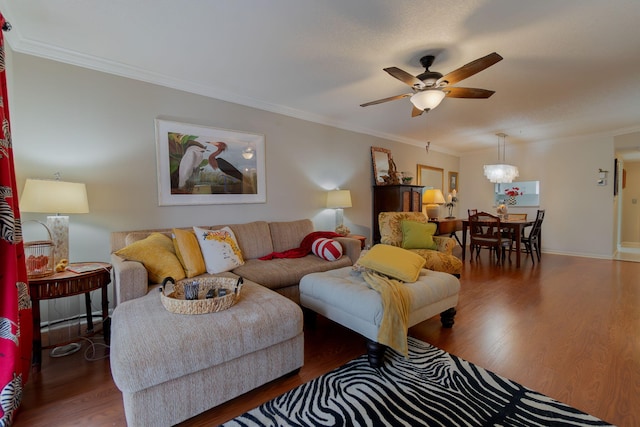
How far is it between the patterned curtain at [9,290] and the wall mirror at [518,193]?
24.7ft

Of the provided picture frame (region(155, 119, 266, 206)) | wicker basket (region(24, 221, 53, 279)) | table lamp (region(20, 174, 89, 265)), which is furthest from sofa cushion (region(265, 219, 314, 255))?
wicker basket (region(24, 221, 53, 279))

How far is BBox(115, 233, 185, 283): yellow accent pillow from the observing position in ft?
7.20

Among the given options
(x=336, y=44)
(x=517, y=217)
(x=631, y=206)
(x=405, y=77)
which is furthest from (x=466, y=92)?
(x=631, y=206)

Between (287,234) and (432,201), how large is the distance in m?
3.54

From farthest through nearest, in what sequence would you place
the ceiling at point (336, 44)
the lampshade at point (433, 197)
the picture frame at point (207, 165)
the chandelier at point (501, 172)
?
the lampshade at point (433, 197) → the chandelier at point (501, 172) → the picture frame at point (207, 165) → the ceiling at point (336, 44)

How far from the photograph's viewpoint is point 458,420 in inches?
56.8

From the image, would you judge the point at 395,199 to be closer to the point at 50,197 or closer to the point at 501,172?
the point at 501,172

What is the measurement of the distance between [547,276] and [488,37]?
3.53 m

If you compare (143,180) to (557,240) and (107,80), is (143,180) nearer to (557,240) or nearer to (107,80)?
(107,80)

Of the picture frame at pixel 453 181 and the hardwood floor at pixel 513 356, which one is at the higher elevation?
the picture frame at pixel 453 181

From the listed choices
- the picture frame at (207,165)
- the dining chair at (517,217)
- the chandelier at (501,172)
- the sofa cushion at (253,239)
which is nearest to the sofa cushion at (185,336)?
the sofa cushion at (253,239)

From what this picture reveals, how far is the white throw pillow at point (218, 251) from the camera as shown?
2547 millimetres

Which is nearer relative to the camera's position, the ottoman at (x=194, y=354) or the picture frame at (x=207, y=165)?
the ottoman at (x=194, y=354)

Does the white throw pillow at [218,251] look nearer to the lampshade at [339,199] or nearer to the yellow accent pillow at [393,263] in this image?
the yellow accent pillow at [393,263]
